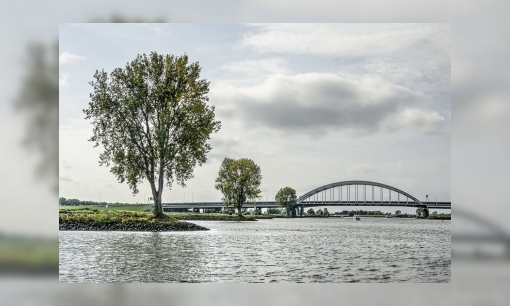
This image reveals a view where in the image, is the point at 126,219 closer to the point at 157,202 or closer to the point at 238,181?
the point at 157,202

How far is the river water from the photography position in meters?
11.9

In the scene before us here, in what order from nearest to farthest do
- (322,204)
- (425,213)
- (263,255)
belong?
(263,255) → (425,213) → (322,204)

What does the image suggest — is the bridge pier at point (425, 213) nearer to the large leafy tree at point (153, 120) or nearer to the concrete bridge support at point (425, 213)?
the concrete bridge support at point (425, 213)

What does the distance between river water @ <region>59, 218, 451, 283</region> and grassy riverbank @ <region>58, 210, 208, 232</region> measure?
17 centimetres

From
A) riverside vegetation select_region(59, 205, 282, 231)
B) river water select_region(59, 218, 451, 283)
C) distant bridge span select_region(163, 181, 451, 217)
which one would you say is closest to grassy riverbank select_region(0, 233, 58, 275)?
river water select_region(59, 218, 451, 283)

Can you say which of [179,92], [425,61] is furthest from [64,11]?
[425,61]

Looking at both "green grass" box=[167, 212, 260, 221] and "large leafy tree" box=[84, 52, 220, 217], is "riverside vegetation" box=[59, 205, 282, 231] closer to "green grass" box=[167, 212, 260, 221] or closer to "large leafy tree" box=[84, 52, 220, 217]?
"green grass" box=[167, 212, 260, 221]

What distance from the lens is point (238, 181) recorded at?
41.4 ft

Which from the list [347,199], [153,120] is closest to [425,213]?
[347,199]

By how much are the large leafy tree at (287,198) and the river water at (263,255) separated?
1.70 feet

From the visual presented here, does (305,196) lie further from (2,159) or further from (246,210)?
(2,159)

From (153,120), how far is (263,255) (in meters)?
4.07

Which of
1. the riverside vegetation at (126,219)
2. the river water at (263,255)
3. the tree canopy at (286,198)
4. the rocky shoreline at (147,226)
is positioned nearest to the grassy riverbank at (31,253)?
the river water at (263,255)

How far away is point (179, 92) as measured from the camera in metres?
13.9
